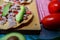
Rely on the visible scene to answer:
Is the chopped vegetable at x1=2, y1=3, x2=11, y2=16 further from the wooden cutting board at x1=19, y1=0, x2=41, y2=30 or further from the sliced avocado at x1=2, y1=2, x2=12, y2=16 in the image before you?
the wooden cutting board at x1=19, y1=0, x2=41, y2=30

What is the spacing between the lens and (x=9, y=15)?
2.69ft

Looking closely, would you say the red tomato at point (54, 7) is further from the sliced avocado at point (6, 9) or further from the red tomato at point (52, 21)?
the sliced avocado at point (6, 9)

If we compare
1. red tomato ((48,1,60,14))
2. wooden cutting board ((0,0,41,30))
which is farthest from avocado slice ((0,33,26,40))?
red tomato ((48,1,60,14))

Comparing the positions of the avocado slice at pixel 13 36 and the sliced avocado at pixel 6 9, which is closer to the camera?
the avocado slice at pixel 13 36

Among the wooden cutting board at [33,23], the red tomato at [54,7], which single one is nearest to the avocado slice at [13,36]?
the wooden cutting board at [33,23]

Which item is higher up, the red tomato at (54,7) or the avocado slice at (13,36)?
the red tomato at (54,7)

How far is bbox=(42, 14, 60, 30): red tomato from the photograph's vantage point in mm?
792

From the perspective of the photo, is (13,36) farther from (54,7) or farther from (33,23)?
(54,7)

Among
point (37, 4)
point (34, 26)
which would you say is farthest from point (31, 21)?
point (37, 4)

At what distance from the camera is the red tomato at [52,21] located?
79 centimetres

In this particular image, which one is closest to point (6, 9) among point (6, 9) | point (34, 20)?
point (6, 9)

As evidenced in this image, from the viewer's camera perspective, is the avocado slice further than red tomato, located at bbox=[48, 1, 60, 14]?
No

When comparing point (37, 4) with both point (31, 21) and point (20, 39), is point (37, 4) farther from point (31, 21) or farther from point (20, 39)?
point (20, 39)

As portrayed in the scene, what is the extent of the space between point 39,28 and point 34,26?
3 centimetres
